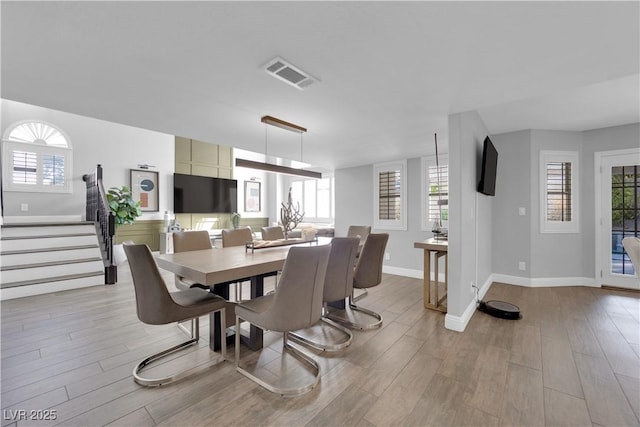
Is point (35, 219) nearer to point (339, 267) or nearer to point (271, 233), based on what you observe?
point (271, 233)

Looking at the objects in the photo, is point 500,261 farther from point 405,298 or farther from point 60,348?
point 60,348

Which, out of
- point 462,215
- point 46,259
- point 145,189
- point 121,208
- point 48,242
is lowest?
point 46,259

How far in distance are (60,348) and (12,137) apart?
213 inches

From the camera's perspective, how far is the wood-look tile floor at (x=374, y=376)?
1.55 meters

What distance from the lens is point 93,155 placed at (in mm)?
6059

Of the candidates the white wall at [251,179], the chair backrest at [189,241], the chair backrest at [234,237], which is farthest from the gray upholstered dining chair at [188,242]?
the white wall at [251,179]

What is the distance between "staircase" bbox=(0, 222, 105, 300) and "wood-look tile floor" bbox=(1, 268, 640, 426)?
779 mm

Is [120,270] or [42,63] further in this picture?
[120,270]

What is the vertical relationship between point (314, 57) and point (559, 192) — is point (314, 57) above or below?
above

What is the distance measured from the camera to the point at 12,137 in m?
5.19

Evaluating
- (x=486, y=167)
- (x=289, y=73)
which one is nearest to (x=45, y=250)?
(x=289, y=73)

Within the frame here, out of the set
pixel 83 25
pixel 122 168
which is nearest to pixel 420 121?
pixel 83 25

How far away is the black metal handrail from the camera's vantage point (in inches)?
170

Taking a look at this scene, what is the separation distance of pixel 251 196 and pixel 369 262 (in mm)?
7080
